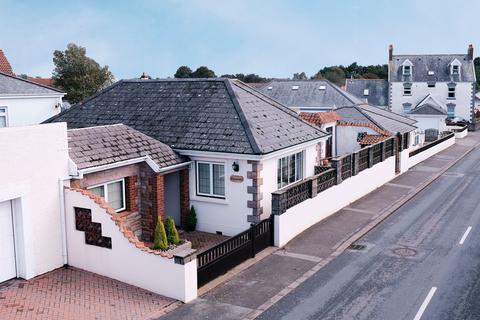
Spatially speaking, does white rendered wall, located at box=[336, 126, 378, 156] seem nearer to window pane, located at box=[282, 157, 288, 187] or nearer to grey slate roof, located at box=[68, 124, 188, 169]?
window pane, located at box=[282, 157, 288, 187]

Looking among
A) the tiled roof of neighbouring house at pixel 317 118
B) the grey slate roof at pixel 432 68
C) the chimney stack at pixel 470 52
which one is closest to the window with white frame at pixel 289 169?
the tiled roof of neighbouring house at pixel 317 118

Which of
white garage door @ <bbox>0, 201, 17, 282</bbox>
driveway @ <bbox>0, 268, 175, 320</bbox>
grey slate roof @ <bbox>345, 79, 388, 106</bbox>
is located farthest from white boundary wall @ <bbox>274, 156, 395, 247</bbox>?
grey slate roof @ <bbox>345, 79, 388, 106</bbox>

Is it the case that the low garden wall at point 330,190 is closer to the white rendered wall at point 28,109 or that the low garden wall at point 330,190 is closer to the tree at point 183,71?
the white rendered wall at point 28,109

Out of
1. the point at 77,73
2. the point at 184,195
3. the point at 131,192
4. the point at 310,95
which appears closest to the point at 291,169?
the point at 184,195

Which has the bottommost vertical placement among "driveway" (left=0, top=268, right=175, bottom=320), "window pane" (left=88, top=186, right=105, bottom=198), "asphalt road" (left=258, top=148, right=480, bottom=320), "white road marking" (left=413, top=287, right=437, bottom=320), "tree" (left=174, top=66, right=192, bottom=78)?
"asphalt road" (left=258, top=148, right=480, bottom=320)

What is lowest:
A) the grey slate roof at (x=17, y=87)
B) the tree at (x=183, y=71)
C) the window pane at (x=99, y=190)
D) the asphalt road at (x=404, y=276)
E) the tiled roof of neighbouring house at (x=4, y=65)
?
the asphalt road at (x=404, y=276)

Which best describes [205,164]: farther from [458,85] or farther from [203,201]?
[458,85]
